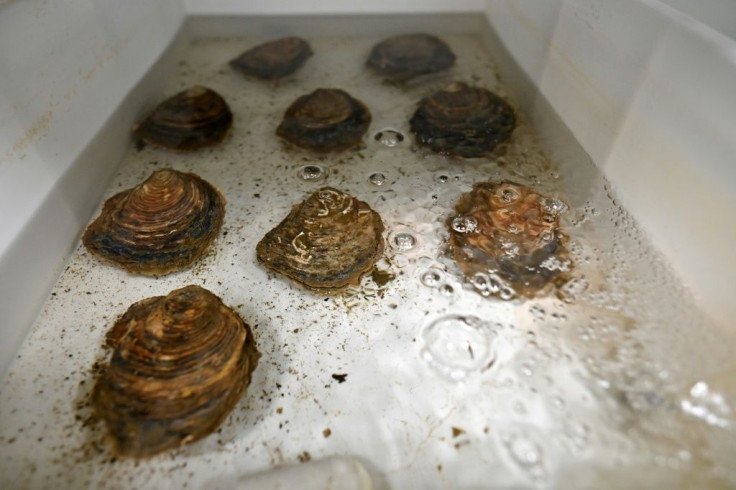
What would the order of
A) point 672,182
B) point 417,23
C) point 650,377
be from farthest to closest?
point 417,23 → point 672,182 → point 650,377

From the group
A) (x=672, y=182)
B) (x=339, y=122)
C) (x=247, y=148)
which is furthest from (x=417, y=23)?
(x=672, y=182)

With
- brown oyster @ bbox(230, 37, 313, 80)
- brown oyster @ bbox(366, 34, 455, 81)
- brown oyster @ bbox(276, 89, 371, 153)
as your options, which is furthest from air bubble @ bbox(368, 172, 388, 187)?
brown oyster @ bbox(230, 37, 313, 80)

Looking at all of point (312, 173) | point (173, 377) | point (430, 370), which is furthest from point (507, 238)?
point (173, 377)

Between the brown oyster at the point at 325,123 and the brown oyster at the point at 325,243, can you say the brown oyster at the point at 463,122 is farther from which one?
the brown oyster at the point at 325,243

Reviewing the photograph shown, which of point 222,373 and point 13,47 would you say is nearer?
point 222,373

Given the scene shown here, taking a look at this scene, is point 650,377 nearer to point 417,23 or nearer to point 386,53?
point 386,53

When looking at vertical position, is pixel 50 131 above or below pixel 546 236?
above

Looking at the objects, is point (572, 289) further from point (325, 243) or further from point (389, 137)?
point (389, 137)
